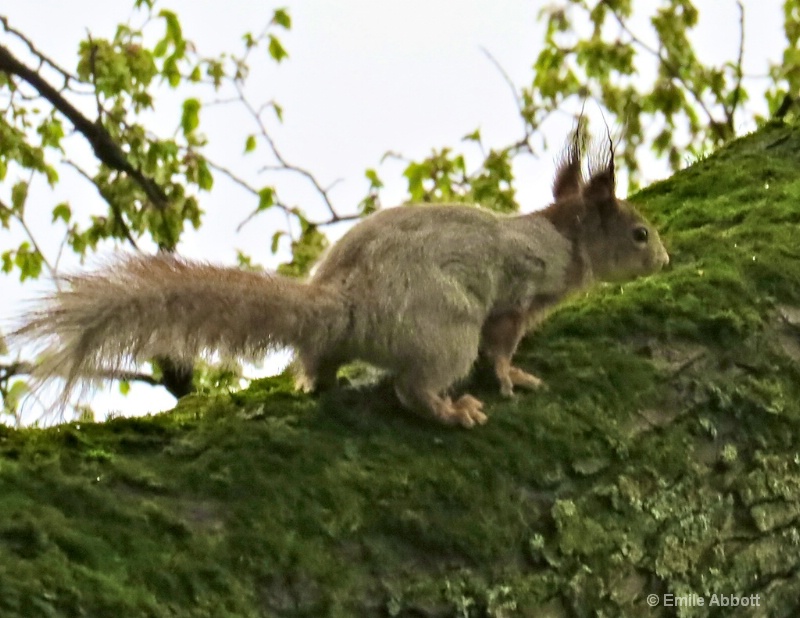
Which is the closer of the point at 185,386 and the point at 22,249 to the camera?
the point at 185,386

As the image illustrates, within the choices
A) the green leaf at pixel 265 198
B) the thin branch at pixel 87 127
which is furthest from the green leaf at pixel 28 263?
Result: the green leaf at pixel 265 198

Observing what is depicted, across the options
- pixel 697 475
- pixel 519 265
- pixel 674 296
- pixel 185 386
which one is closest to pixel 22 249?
pixel 185 386

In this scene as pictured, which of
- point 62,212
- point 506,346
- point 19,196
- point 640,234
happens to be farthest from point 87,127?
point 506,346

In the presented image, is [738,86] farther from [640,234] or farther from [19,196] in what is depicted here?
[19,196]

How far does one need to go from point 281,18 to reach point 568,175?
2.57 m

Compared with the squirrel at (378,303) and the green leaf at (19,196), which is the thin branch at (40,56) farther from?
the squirrel at (378,303)

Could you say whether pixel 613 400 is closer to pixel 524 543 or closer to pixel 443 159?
pixel 524 543

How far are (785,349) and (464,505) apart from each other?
0.96m

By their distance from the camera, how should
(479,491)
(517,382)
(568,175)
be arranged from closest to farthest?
1. (479,491)
2. (517,382)
3. (568,175)

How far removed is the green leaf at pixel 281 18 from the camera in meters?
4.97

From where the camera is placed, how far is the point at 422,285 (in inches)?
84.9

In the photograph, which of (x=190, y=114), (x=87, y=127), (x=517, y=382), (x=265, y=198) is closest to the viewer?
(x=517, y=382)

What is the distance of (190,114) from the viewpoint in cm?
454

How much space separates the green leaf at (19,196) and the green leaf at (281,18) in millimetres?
1467
